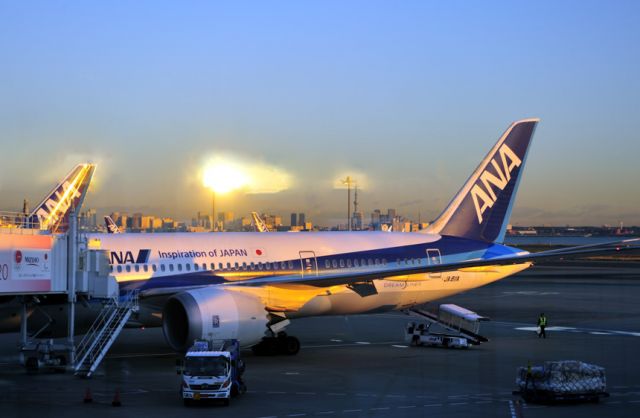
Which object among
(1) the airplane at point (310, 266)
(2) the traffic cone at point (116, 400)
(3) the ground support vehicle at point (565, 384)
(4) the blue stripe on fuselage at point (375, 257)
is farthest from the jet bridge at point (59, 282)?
(3) the ground support vehicle at point (565, 384)

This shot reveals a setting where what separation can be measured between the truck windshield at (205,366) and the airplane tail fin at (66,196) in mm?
30274

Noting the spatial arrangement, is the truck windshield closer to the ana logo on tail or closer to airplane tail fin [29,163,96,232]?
the ana logo on tail

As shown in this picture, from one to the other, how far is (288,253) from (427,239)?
268 inches

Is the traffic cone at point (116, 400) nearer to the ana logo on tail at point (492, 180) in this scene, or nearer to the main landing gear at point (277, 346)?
the main landing gear at point (277, 346)

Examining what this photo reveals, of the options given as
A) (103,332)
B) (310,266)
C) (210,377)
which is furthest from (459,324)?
(210,377)

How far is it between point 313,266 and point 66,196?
26.0 m

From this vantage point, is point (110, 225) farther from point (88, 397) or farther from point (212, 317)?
point (88, 397)

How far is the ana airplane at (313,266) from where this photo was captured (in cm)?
3125

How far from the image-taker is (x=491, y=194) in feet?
139

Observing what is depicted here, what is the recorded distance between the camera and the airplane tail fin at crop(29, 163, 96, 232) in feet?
182

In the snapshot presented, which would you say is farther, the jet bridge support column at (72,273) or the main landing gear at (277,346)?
the main landing gear at (277,346)

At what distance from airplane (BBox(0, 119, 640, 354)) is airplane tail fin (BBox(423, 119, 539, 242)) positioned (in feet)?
0.15

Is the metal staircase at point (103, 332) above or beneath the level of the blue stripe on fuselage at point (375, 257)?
beneath

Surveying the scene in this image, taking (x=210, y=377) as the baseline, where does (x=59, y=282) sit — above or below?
above
